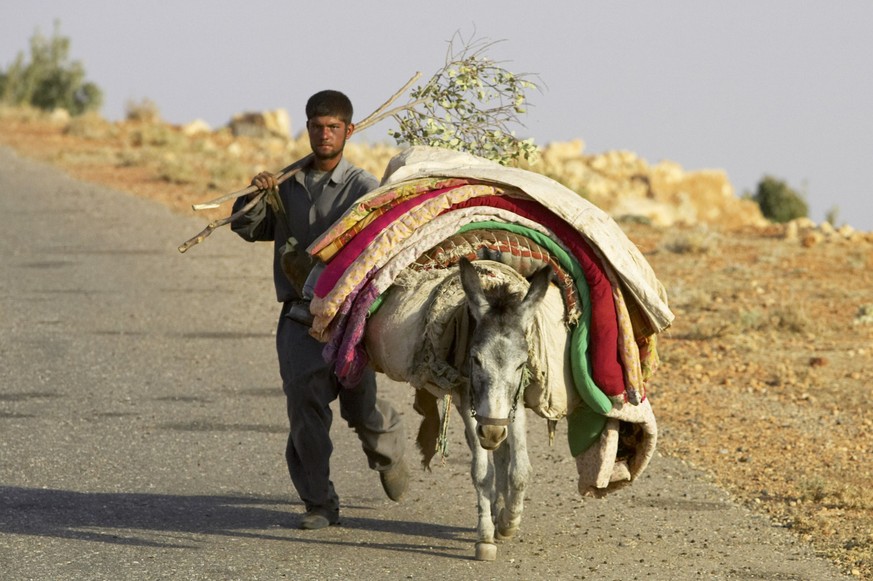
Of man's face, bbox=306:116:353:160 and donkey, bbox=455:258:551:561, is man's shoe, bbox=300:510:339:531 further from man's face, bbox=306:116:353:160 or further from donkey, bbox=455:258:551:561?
man's face, bbox=306:116:353:160

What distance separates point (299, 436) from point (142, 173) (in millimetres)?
19459

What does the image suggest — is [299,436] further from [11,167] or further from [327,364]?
[11,167]

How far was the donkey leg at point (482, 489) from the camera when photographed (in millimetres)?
6410

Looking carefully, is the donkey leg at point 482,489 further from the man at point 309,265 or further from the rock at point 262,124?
the rock at point 262,124

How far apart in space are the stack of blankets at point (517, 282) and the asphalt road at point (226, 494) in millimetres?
644

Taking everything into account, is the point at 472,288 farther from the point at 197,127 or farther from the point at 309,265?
the point at 197,127

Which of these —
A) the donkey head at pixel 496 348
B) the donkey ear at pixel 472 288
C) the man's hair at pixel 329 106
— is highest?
the man's hair at pixel 329 106

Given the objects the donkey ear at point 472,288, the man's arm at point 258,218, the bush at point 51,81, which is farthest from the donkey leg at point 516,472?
the bush at point 51,81

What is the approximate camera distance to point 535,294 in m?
5.93

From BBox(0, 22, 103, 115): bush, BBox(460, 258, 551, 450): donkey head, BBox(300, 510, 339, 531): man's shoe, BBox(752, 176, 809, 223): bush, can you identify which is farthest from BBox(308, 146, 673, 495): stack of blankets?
BBox(0, 22, 103, 115): bush

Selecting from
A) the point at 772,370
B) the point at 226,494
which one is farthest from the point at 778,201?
the point at 226,494

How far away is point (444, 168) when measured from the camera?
6.86 meters

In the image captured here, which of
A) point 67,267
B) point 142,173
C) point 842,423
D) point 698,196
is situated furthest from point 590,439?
point 698,196

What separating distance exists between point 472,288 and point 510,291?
20cm
